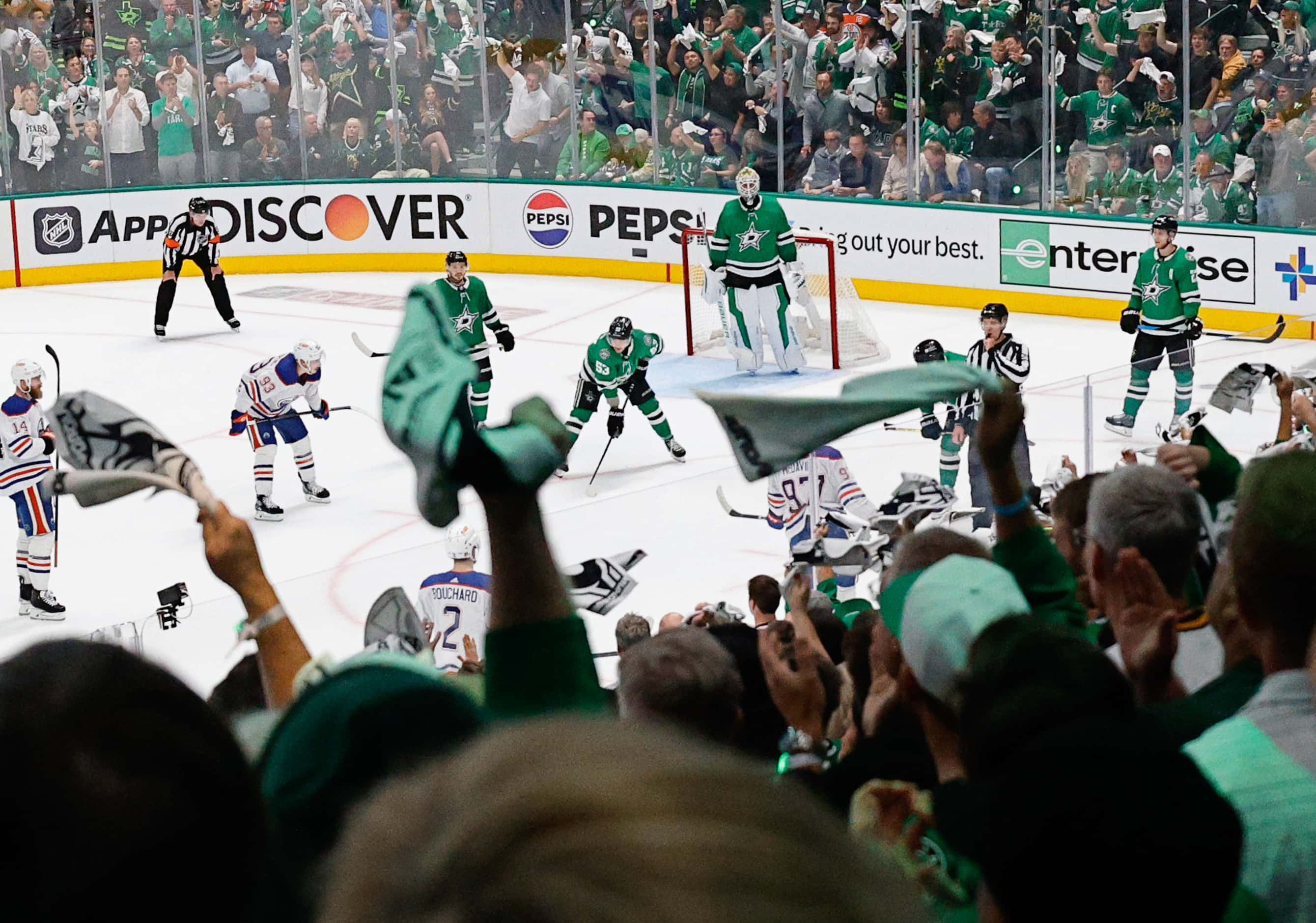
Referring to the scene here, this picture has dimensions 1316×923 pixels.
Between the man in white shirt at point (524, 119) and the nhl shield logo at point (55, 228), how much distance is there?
4.75 meters

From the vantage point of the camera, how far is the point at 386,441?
43.6 feet

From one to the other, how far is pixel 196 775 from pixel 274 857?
0.31 feet

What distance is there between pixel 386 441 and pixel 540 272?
21.5 ft

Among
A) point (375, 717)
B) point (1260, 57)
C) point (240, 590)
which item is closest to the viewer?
point (375, 717)

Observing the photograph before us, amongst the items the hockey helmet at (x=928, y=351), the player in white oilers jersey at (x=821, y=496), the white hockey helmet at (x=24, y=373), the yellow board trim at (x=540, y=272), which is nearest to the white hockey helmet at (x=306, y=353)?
the white hockey helmet at (x=24, y=373)

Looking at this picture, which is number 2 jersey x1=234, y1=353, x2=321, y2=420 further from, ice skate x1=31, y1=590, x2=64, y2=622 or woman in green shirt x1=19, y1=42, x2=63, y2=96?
woman in green shirt x1=19, y1=42, x2=63, y2=96

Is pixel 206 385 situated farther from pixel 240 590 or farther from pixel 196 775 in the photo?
pixel 196 775

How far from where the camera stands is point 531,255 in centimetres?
1958

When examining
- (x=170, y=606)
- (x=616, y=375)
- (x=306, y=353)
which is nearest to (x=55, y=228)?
(x=306, y=353)

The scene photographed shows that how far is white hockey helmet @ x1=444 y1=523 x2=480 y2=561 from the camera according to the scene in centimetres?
661

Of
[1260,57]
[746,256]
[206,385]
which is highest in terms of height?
[1260,57]

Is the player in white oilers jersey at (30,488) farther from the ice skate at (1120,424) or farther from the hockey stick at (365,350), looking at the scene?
the ice skate at (1120,424)

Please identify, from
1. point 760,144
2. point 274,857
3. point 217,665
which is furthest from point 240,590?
point 760,144

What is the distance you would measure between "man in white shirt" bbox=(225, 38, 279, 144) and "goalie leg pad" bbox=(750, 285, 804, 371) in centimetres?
831
